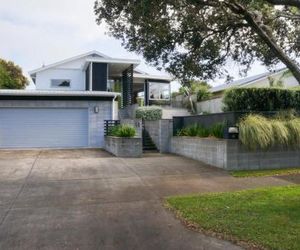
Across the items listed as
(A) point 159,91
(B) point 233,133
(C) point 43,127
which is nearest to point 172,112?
(A) point 159,91

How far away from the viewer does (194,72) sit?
1095cm

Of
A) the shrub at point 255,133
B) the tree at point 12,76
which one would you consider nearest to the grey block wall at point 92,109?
the shrub at point 255,133

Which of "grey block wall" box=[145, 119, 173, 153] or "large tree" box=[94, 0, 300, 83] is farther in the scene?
"grey block wall" box=[145, 119, 173, 153]

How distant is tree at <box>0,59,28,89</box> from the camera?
42.0 metres

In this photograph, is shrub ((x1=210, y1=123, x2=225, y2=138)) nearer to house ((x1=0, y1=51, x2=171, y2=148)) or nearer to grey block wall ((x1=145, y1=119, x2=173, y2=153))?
grey block wall ((x1=145, y1=119, x2=173, y2=153))

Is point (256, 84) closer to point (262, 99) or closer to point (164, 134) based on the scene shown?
point (164, 134)

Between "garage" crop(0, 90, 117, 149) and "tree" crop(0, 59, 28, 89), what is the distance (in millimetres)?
23556

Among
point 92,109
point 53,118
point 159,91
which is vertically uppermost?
point 159,91

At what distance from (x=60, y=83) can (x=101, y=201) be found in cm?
2046

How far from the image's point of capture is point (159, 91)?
30406mm

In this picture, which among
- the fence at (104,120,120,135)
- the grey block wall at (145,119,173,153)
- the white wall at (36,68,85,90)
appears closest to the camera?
the grey block wall at (145,119,173,153)

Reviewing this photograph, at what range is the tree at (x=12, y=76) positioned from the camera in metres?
42.0

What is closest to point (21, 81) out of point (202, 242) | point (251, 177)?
point (251, 177)

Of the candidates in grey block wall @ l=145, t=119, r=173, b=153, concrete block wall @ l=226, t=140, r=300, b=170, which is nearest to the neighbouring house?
grey block wall @ l=145, t=119, r=173, b=153
